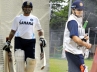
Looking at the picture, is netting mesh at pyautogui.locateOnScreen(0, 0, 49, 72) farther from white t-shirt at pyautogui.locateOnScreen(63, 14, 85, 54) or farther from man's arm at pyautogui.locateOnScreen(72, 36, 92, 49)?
man's arm at pyautogui.locateOnScreen(72, 36, 92, 49)

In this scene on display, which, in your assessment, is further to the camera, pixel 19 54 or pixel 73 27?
pixel 19 54

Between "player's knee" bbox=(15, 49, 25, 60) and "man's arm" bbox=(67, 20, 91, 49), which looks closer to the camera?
"man's arm" bbox=(67, 20, 91, 49)

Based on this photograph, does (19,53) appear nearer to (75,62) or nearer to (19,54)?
(19,54)

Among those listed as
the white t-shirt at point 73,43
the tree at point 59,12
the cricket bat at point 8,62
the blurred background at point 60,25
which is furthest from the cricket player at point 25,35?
the tree at point 59,12

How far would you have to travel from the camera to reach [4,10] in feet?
33.8

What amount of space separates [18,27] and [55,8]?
43.2 metres

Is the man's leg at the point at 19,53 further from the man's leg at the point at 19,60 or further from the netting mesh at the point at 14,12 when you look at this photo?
the netting mesh at the point at 14,12

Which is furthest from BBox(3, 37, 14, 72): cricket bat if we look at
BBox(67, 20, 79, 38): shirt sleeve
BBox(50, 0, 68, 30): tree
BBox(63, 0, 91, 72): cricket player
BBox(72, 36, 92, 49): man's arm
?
BBox(50, 0, 68, 30): tree

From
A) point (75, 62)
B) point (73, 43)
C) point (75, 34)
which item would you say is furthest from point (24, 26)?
point (75, 34)

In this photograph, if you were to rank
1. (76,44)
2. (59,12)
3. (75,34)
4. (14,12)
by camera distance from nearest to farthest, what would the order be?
(75,34) < (76,44) < (14,12) < (59,12)

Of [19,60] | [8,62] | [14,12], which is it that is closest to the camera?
[19,60]

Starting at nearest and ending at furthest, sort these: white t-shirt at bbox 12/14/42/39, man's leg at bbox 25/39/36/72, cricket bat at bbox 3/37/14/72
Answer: white t-shirt at bbox 12/14/42/39, man's leg at bbox 25/39/36/72, cricket bat at bbox 3/37/14/72

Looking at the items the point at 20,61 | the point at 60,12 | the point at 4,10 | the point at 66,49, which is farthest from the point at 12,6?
the point at 60,12

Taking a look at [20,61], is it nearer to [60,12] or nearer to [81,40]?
[81,40]
